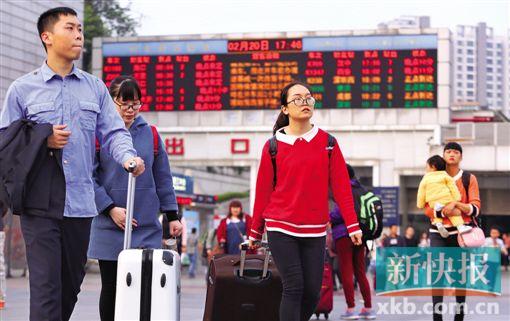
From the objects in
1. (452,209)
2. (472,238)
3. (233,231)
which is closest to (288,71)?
(233,231)

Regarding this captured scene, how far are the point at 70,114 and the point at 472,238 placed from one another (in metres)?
5.04

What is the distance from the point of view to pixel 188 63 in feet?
106

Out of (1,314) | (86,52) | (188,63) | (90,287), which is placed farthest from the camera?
(86,52)

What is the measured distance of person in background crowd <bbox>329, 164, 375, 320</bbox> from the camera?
12188 millimetres

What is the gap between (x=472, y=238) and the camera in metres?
9.87

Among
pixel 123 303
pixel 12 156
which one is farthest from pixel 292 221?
pixel 12 156

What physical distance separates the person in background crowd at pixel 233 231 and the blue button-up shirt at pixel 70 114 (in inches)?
384

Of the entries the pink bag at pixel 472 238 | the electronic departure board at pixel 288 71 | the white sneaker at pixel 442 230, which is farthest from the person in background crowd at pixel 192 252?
the pink bag at pixel 472 238

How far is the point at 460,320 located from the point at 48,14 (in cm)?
553

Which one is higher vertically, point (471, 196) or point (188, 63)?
point (188, 63)

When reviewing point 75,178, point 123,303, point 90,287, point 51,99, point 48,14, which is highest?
point 48,14

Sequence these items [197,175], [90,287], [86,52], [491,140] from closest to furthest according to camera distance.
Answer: [90,287], [491,140], [86,52], [197,175]

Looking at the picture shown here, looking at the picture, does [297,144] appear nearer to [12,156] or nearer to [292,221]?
[292,221]

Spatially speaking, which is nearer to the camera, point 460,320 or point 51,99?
point 51,99
